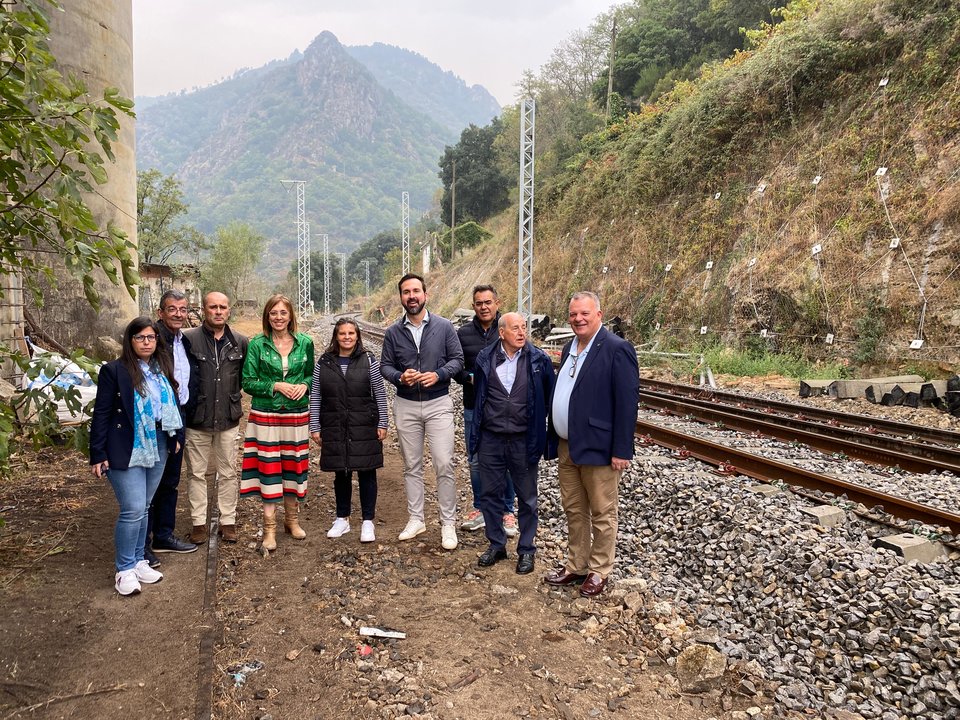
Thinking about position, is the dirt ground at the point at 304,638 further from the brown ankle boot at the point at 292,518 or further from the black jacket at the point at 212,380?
the black jacket at the point at 212,380

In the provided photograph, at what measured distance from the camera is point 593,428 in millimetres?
4160

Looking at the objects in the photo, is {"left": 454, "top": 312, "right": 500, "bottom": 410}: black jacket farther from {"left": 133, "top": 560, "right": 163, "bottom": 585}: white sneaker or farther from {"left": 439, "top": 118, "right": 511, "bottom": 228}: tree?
{"left": 439, "top": 118, "right": 511, "bottom": 228}: tree

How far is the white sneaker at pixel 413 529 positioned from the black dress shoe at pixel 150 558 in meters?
1.88

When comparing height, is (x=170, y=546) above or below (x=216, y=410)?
below

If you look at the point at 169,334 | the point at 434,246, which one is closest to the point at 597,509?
the point at 169,334

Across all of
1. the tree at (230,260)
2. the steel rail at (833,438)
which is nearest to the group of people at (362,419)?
the steel rail at (833,438)

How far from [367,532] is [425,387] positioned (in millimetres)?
1352

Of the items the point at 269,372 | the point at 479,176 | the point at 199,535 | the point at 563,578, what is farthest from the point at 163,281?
the point at 479,176

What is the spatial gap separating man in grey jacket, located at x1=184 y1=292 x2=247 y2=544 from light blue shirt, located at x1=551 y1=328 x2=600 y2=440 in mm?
2656

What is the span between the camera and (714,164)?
2073 centimetres

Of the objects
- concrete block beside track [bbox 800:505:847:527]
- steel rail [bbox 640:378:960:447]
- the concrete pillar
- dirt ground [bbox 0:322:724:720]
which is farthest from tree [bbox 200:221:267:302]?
concrete block beside track [bbox 800:505:847:527]

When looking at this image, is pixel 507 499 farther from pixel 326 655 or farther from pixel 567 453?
pixel 326 655

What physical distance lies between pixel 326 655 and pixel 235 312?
49.9 metres

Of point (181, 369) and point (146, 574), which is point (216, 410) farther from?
point (146, 574)
